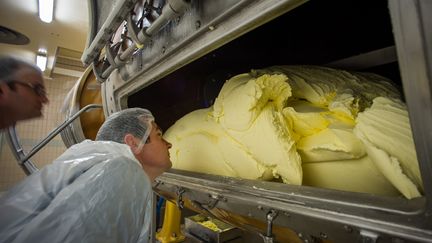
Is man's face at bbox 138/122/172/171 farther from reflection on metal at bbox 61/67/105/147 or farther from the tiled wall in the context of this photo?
the tiled wall

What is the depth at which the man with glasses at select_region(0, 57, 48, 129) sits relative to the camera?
0.71m

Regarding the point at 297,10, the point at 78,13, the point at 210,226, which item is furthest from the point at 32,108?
the point at 78,13

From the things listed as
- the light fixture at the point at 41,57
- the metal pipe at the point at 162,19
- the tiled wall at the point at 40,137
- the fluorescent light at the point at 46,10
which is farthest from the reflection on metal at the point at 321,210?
the tiled wall at the point at 40,137

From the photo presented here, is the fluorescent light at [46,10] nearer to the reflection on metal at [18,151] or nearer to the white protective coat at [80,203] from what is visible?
the reflection on metal at [18,151]

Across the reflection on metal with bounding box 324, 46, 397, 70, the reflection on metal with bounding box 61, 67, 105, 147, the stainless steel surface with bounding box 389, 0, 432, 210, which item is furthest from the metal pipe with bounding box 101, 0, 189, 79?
the reflection on metal with bounding box 61, 67, 105, 147

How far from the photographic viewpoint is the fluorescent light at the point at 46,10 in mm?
3087

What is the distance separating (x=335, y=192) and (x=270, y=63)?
1141mm

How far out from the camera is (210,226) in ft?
6.26

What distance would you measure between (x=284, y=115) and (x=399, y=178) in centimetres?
39

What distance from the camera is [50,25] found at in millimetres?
3637

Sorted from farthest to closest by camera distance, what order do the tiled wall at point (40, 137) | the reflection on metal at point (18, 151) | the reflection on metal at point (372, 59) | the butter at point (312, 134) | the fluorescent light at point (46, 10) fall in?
the tiled wall at point (40, 137), the fluorescent light at point (46, 10), the reflection on metal at point (18, 151), the reflection on metal at point (372, 59), the butter at point (312, 134)

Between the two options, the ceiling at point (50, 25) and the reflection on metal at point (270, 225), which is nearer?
the reflection on metal at point (270, 225)

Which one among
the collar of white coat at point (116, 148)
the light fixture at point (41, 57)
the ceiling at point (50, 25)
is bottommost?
Answer: the collar of white coat at point (116, 148)

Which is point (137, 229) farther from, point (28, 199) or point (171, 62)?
point (171, 62)
